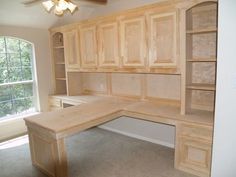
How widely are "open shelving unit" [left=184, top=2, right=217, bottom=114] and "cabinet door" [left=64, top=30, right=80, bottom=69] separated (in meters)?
2.16

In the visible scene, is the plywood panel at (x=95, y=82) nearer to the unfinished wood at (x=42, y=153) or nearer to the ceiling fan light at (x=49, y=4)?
the unfinished wood at (x=42, y=153)

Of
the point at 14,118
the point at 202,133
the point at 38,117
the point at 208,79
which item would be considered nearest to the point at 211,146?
the point at 202,133

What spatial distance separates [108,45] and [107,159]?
6.18 feet

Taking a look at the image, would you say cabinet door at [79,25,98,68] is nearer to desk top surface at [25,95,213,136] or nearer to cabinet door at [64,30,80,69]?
cabinet door at [64,30,80,69]

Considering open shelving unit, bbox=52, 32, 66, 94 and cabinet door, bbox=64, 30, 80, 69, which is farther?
open shelving unit, bbox=52, 32, 66, 94

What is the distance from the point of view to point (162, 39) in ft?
8.97

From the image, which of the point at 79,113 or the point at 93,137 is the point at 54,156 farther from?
the point at 93,137

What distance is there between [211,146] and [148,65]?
4.50 feet

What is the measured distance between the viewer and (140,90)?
3.51 meters

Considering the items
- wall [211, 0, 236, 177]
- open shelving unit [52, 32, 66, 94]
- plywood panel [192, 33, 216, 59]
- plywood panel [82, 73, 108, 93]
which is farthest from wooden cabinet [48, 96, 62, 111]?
wall [211, 0, 236, 177]

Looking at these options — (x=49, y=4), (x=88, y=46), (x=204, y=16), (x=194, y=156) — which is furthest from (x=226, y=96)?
(x=88, y=46)

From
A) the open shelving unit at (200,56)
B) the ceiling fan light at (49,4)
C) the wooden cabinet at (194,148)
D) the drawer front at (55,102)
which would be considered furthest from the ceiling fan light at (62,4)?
the drawer front at (55,102)

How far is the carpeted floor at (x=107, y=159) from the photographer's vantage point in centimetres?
264

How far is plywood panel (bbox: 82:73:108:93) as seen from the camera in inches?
161
